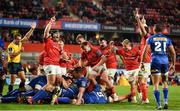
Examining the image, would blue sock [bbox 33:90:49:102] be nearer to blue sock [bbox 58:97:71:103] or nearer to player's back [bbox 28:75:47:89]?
blue sock [bbox 58:97:71:103]

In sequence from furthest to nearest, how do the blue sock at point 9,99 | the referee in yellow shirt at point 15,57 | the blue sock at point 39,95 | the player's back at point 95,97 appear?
the referee in yellow shirt at point 15,57 < the player's back at point 95,97 < the blue sock at point 9,99 < the blue sock at point 39,95

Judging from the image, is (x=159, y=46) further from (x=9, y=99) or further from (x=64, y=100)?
(x=9, y=99)

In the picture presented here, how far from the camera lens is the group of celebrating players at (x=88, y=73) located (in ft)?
40.8

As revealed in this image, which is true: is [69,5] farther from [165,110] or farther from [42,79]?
[165,110]

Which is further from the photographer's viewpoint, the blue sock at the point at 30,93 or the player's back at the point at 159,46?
the blue sock at the point at 30,93

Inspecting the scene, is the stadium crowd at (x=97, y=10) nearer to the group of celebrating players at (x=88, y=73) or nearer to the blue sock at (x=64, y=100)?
the group of celebrating players at (x=88, y=73)

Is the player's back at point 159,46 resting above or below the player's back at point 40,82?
above

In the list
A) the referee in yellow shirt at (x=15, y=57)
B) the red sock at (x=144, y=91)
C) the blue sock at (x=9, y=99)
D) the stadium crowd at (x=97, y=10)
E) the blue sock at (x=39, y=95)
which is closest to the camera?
the blue sock at (x=39, y=95)

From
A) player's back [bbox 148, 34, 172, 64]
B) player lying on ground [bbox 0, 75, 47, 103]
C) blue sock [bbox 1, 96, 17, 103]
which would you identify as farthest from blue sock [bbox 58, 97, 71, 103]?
player's back [bbox 148, 34, 172, 64]

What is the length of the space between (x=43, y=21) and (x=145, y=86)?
2715 cm

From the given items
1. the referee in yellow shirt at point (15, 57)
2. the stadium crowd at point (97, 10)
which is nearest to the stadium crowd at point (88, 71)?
the referee in yellow shirt at point (15, 57)

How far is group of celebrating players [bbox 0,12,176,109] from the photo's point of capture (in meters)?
12.4

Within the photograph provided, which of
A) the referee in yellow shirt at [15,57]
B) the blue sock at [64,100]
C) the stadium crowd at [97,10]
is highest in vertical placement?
the stadium crowd at [97,10]

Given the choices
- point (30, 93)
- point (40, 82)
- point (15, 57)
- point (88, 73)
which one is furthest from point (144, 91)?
point (15, 57)
